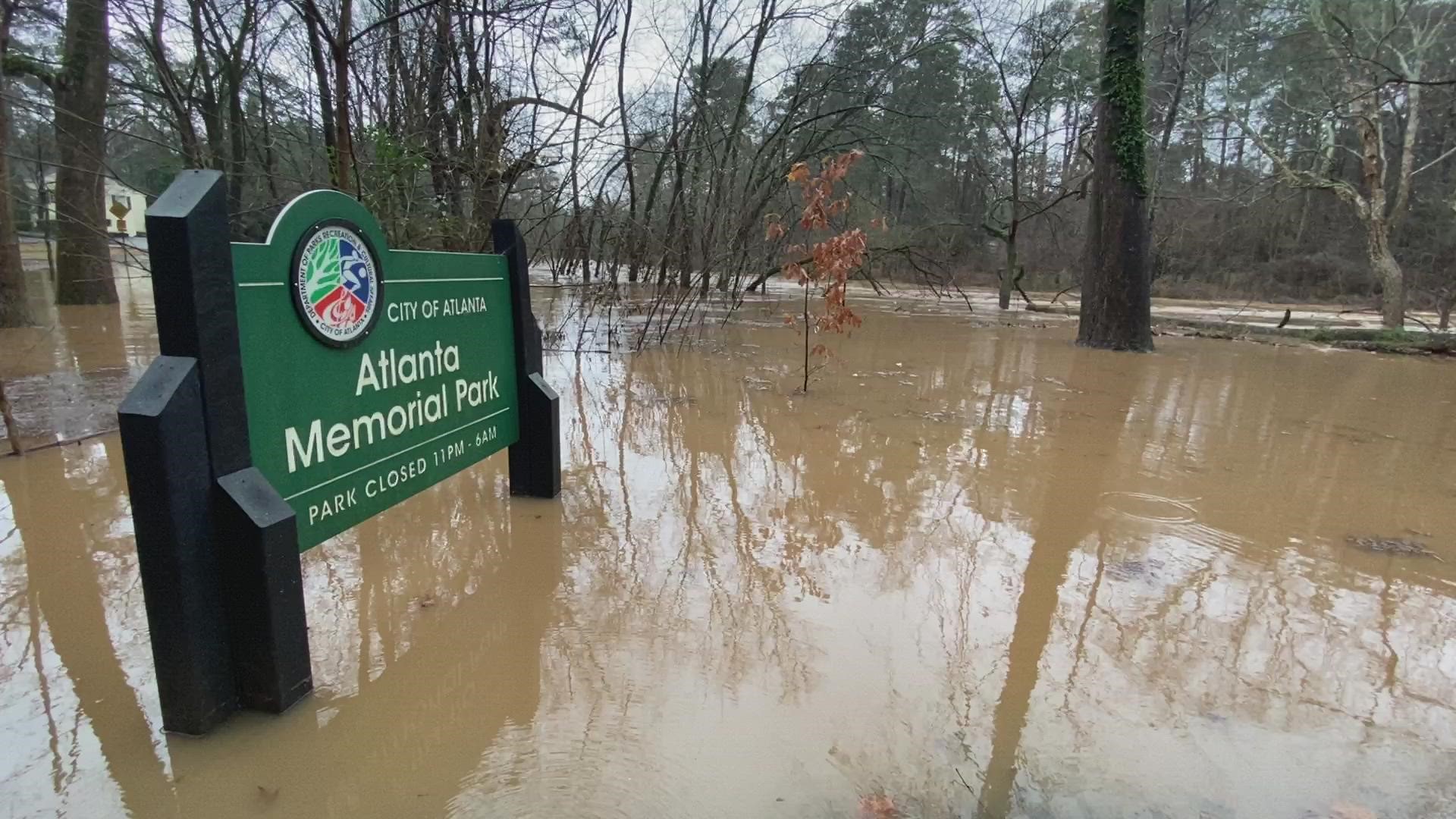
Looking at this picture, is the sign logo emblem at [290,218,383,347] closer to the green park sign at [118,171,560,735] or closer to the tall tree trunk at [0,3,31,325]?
the green park sign at [118,171,560,735]

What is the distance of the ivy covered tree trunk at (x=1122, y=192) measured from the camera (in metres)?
11.9

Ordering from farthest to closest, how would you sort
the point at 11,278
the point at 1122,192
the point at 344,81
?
the point at 1122,192 < the point at 11,278 < the point at 344,81

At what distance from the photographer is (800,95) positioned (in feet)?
59.7

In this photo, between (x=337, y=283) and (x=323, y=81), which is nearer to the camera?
(x=337, y=283)

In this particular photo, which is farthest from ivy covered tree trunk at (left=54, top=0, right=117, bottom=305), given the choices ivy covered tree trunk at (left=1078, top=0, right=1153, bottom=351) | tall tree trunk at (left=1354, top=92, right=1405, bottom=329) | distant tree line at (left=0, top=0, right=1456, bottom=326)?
tall tree trunk at (left=1354, top=92, right=1405, bottom=329)

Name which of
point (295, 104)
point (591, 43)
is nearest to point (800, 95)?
point (591, 43)

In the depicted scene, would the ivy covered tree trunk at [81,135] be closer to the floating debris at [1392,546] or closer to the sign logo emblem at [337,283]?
the sign logo emblem at [337,283]

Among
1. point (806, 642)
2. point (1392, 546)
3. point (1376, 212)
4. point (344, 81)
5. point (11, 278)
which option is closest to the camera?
point (806, 642)

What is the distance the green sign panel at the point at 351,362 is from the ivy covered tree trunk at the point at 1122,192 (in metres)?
11.1

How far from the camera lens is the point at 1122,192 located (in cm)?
1189

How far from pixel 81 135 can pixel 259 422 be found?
595 inches

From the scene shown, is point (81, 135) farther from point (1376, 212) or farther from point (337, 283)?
point (1376, 212)

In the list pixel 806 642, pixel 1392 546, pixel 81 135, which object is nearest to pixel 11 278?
pixel 81 135

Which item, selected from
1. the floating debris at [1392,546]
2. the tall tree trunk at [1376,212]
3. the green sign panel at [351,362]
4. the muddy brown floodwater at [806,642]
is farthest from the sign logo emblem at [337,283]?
the tall tree trunk at [1376,212]
